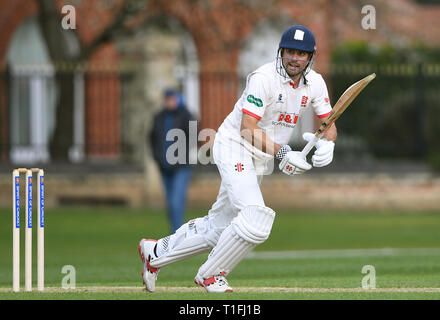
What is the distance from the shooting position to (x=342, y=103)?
307 inches

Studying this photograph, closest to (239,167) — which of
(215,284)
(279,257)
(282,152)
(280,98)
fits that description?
(282,152)

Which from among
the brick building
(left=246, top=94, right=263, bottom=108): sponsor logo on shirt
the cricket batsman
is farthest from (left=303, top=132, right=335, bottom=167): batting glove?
the brick building

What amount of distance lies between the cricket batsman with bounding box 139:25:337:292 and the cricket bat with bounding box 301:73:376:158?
7 cm

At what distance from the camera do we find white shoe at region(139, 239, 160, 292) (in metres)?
8.48

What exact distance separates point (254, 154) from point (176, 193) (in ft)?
20.6

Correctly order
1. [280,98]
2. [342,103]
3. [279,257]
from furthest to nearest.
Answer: [279,257] → [280,98] → [342,103]

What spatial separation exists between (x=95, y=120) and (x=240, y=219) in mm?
14305

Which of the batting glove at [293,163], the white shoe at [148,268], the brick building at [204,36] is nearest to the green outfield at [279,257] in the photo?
the white shoe at [148,268]

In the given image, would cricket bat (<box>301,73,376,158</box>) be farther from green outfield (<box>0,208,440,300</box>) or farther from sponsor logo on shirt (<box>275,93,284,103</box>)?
green outfield (<box>0,208,440,300</box>)

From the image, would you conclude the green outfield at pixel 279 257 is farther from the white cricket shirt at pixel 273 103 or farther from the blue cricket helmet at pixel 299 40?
Result: the blue cricket helmet at pixel 299 40

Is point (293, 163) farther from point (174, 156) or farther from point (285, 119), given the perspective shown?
point (174, 156)

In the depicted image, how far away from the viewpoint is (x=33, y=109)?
21234 mm

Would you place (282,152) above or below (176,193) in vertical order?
above
